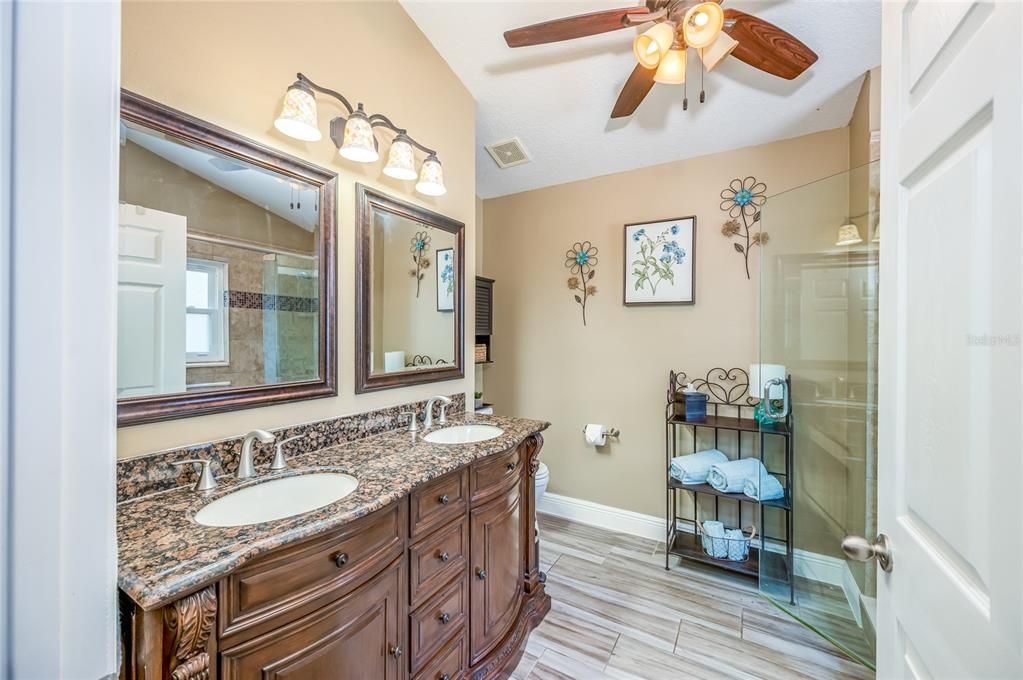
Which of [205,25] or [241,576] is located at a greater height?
[205,25]

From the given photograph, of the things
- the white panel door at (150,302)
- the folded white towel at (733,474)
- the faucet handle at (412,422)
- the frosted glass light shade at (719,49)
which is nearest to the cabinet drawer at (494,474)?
the faucet handle at (412,422)

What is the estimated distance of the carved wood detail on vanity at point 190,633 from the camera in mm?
736

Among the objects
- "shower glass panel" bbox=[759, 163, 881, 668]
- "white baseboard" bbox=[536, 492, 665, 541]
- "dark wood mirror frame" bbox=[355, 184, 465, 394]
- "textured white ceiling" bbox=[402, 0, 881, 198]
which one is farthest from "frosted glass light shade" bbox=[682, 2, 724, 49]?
"white baseboard" bbox=[536, 492, 665, 541]

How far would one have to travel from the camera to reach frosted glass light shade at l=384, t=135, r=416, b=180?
1.69 meters

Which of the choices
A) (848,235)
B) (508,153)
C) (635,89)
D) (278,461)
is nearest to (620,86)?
(635,89)

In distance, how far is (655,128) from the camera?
2350 millimetres

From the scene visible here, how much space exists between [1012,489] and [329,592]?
1.22 meters

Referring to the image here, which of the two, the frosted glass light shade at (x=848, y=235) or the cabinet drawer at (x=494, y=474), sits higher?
the frosted glass light shade at (x=848, y=235)

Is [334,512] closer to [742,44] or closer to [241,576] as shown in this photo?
[241,576]

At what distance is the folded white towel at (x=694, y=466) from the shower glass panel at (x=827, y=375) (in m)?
0.28

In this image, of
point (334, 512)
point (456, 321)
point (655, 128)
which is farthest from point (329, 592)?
point (655, 128)

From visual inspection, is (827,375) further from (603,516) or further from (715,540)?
(603,516)

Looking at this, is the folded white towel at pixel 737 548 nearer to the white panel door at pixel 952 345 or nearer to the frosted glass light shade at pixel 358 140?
the white panel door at pixel 952 345

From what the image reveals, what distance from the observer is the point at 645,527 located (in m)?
2.66
